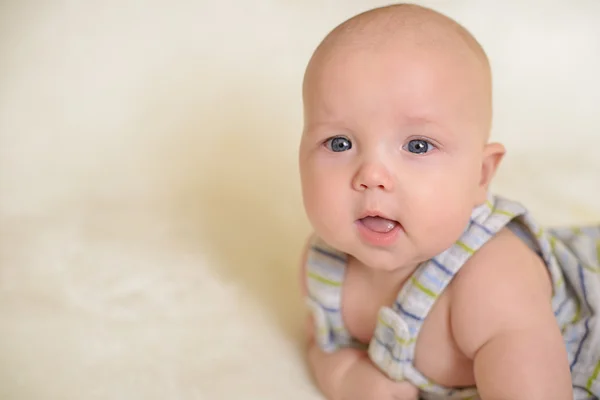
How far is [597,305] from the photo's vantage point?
908 mm

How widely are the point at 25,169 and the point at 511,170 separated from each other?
0.96 metres

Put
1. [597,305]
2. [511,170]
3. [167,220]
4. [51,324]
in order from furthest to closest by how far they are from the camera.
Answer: [511,170] < [167,220] < [51,324] < [597,305]

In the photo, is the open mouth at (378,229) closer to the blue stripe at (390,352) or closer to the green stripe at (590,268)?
the blue stripe at (390,352)

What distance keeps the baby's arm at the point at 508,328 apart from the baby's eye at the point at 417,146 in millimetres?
150

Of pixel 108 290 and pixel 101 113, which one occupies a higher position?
pixel 101 113

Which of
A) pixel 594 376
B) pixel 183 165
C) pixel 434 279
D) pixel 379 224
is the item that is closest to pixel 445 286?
pixel 434 279

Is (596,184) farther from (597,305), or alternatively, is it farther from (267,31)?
(267,31)

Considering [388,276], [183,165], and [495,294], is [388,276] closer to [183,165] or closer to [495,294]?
[495,294]

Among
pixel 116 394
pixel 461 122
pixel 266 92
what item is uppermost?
pixel 461 122

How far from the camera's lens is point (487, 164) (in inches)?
34.7

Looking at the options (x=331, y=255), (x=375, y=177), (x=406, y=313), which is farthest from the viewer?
(x=331, y=255)

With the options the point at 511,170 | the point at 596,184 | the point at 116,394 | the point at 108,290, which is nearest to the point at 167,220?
the point at 108,290

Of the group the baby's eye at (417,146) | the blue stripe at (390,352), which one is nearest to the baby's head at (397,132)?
the baby's eye at (417,146)

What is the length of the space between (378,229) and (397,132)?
0.11 metres
